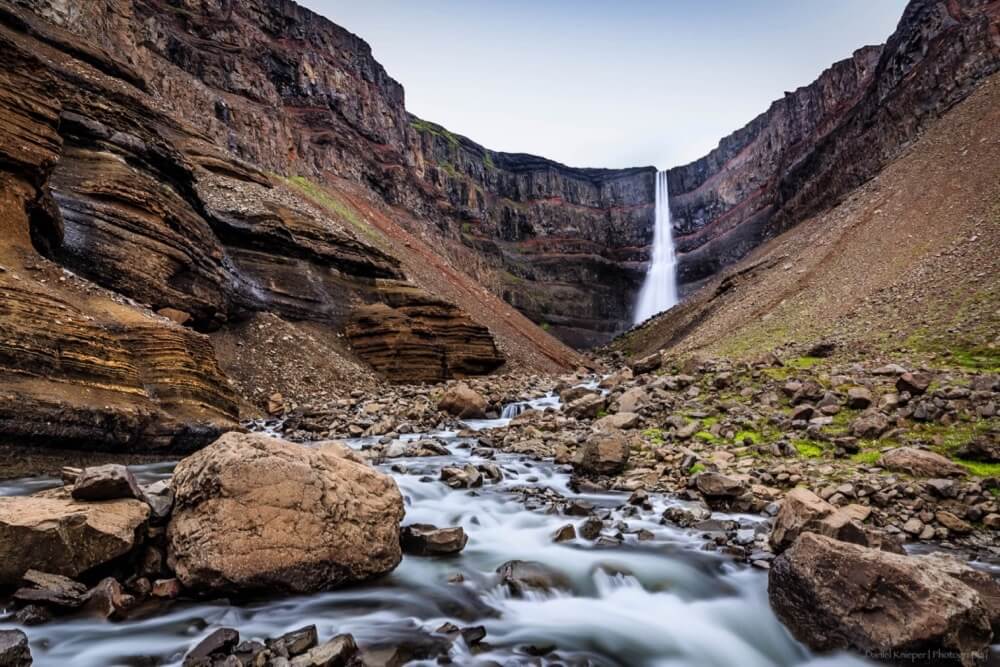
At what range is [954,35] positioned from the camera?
131 feet

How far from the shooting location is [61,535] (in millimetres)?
4281

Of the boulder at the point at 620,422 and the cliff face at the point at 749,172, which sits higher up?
the cliff face at the point at 749,172

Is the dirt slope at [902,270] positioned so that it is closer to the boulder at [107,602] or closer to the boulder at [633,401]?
the boulder at [633,401]

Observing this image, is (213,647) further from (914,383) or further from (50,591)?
(914,383)

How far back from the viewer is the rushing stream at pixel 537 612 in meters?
4.22

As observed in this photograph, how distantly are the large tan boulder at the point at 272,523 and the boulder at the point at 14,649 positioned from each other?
113cm

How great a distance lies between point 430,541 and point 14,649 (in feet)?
12.4

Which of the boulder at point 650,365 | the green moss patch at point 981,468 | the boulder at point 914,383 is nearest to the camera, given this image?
the green moss patch at point 981,468

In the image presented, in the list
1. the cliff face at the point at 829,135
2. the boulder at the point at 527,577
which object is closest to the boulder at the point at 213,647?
the boulder at the point at 527,577

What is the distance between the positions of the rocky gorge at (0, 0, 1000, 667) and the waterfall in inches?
1682

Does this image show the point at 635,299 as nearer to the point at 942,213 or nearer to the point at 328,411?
the point at 942,213

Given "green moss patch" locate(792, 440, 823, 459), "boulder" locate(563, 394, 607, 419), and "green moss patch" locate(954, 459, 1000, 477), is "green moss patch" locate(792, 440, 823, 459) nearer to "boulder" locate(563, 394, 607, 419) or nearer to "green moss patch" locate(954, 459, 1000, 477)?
"green moss patch" locate(954, 459, 1000, 477)

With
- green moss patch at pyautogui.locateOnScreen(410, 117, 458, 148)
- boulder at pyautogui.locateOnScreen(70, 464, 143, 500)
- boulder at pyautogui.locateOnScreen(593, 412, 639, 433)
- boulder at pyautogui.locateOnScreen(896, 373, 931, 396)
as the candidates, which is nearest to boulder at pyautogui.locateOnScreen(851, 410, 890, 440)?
boulder at pyautogui.locateOnScreen(896, 373, 931, 396)

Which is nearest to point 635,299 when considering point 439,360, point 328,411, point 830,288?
point 830,288
